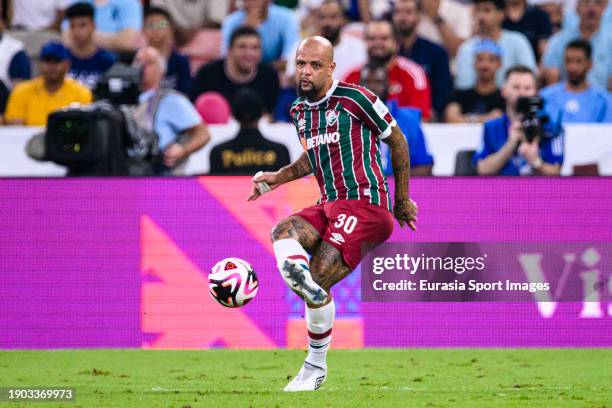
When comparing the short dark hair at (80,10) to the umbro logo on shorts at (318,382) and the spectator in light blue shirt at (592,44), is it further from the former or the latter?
the umbro logo on shorts at (318,382)

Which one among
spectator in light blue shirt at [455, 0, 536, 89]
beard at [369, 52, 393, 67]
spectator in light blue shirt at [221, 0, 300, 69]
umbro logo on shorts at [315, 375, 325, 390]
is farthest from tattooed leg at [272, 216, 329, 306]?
spectator in light blue shirt at [221, 0, 300, 69]

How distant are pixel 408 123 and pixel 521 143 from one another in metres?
0.99

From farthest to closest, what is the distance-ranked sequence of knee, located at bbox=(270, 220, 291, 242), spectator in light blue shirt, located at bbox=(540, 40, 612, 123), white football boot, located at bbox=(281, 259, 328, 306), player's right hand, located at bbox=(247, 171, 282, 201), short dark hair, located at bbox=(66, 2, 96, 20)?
short dark hair, located at bbox=(66, 2, 96, 20) < spectator in light blue shirt, located at bbox=(540, 40, 612, 123) < player's right hand, located at bbox=(247, 171, 282, 201) < knee, located at bbox=(270, 220, 291, 242) < white football boot, located at bbox=(281, 259, 328, 306)

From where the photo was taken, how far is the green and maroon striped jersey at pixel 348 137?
795cm

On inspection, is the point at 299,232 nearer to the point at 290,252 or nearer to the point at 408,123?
the point at 290,252

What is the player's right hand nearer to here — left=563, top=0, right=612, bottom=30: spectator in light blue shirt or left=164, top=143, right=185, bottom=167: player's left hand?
left=164, top=143, right=185, bottom=167: player's left hand

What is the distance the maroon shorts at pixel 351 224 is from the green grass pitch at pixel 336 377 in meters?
0.89

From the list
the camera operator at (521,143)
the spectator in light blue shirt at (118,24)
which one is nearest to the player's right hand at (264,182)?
the camera operator at (521,143)

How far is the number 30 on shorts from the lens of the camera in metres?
7.85

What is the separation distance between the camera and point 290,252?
25.0ft

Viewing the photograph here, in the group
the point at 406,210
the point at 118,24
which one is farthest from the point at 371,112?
the point at 118,24

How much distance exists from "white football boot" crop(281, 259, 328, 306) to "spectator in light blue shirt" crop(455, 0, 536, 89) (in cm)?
668

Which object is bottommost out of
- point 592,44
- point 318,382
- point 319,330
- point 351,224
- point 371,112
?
point 318,382

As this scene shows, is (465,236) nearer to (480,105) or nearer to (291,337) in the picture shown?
(291,337)
